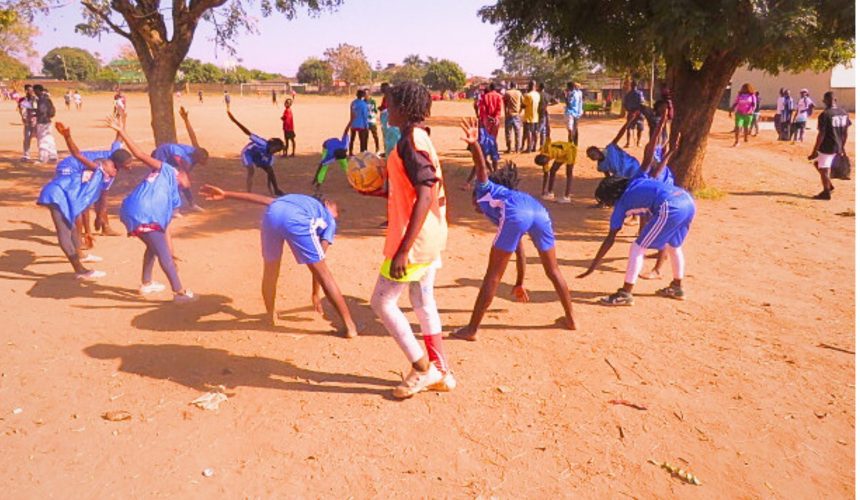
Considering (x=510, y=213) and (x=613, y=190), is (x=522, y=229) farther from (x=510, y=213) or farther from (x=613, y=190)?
(x=613, y=190)

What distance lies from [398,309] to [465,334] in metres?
1.34

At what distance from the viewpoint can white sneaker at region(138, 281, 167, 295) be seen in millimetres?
6152

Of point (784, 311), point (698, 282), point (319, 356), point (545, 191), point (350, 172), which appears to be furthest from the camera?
point (545, 191)

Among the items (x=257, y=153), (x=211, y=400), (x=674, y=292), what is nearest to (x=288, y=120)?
(x=257, y=153)

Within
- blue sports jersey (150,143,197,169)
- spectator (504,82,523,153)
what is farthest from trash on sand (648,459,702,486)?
spectator (504,82,523,153)

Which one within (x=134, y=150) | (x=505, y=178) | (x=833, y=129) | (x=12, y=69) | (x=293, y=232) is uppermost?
(x=12, y=69)

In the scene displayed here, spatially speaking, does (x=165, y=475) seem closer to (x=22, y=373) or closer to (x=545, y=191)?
(x=22, y=373)

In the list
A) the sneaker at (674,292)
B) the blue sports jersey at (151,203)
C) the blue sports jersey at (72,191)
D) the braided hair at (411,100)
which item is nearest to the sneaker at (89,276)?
the blue sports jersey at (72,191)

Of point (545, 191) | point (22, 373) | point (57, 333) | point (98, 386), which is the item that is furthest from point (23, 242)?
point (545, 191)

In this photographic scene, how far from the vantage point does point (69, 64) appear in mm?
100812

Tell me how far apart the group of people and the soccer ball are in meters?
0.20

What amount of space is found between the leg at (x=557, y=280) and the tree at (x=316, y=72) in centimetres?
8951

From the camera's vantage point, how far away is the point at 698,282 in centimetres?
666

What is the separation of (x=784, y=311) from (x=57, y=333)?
6.72 m
